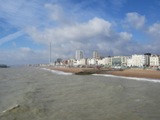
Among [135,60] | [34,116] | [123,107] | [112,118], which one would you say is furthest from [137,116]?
[135,60]

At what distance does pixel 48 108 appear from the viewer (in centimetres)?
1490

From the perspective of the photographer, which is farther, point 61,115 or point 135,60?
point 135,60

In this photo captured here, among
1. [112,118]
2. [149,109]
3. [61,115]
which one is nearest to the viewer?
[112,118]

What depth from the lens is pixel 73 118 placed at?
40.2 ft

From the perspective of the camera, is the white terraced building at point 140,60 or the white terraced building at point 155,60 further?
the white terraced building at point 140,60

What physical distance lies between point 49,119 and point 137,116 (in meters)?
4.55

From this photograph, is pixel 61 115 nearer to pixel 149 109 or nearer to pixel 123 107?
pixel 123 107

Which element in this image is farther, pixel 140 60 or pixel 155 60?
pixel 140 60

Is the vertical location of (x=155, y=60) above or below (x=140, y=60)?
below

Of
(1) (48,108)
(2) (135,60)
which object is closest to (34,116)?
(1) (48,108)

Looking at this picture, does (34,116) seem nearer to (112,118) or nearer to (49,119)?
(49,119)

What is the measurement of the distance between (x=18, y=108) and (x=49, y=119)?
357 centimetres

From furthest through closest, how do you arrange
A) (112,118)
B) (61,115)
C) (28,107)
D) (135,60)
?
(135,60) < (28,107) < (61,115) < (112,118)

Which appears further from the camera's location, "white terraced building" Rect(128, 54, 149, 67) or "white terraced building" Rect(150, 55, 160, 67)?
"white terraced building" Rect(128, 54, 149, 67)
